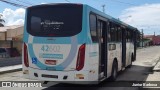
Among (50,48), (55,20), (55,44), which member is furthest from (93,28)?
(50,48)

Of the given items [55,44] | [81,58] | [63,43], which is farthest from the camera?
[55,44]

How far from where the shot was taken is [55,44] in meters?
9.88

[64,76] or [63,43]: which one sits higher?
[63,43]

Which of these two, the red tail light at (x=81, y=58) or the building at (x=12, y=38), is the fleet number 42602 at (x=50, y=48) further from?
the building at (x=12, y=38)

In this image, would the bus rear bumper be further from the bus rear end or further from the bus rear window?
the bus rear window

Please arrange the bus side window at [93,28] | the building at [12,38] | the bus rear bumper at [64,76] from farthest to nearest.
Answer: the building at [12,38]
the bus side window at [93,28]
the bus rear bumper at [64,76]

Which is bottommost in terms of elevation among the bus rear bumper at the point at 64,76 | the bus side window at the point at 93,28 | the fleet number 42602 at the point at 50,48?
the bus rear bumper at the point at 64,76

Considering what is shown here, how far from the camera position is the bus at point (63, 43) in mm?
9539

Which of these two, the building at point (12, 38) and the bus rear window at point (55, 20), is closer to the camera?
the bus rear window at point (55, 20)

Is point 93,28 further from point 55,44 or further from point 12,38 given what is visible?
point 12,38

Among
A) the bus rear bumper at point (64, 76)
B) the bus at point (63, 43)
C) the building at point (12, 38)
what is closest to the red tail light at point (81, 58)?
the bus at point (63, 43)

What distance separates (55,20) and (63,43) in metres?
0.87

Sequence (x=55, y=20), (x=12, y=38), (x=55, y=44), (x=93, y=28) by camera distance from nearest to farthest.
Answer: (x=55, y=44) < (x=55, y=20) < (x=93, y=28) < (x=12, y=38)

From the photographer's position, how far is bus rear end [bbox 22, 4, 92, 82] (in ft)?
31.3
